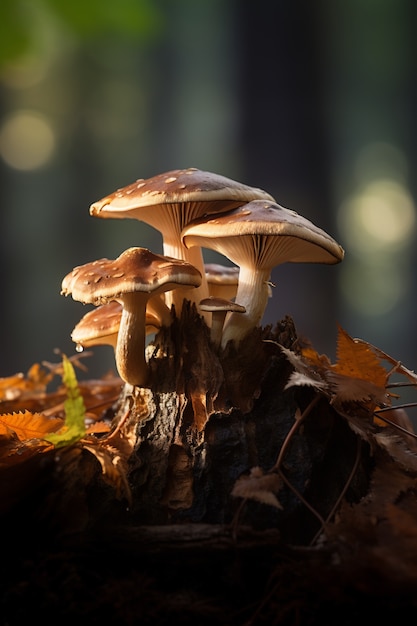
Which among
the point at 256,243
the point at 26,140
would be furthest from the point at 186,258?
the point at 26,140

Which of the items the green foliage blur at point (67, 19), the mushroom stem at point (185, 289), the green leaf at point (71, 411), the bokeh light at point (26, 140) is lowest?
the green leaf at point (71, 411)

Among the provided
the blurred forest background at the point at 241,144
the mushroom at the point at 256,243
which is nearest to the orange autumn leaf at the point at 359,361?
the mushroom at the point at 256,243

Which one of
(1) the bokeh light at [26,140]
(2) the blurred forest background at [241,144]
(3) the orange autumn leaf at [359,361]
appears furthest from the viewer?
(1) the bokeh light at [26,140]

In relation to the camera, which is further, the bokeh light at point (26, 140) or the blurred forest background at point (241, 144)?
the bokeh light at point (26, 140)

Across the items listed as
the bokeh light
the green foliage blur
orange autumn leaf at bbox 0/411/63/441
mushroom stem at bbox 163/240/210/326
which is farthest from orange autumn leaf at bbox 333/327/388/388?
the bokeh light

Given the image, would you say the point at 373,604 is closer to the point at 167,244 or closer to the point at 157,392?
the point at 157,392

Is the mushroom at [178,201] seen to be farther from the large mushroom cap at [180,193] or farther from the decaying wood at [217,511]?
the decaying wood at [217,511]

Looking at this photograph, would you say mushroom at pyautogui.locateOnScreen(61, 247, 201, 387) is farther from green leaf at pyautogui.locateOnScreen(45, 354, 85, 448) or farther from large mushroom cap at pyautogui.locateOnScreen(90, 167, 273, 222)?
green leaf at pyautogui.locateOnScreen(45, 354, 85, 448)
